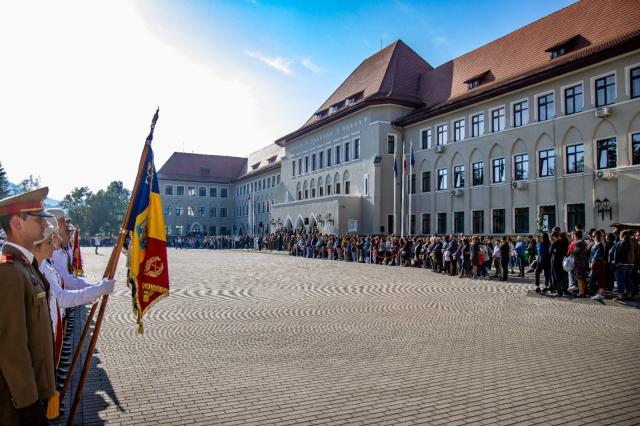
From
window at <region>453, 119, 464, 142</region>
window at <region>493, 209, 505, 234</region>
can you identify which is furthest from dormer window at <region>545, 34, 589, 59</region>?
window at <region>493, 209, 505, 234</region>

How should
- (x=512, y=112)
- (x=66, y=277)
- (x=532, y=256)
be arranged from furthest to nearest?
1. (x=512, y=112)
2. (x=532, y=256)
3. (x=66, y=277)

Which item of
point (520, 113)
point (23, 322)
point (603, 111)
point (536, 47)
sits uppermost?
point (536, 47)

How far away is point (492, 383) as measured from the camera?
19.6ft

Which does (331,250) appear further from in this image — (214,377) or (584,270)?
(214,377)

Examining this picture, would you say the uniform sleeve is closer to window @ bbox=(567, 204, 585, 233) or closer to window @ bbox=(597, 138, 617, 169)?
window @ bbox=(597, 138, 617, 169)

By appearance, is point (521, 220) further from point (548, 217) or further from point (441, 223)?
point (441, 223)

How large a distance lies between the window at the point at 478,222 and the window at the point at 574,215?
6.87 metres

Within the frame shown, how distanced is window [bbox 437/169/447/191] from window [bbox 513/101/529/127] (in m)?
7.38

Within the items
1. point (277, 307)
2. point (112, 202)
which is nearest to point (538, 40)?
point (277, 307)

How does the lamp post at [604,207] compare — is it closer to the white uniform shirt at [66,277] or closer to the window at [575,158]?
the window at [575,158]

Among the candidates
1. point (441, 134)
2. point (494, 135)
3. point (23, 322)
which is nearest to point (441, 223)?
point (441, 134)

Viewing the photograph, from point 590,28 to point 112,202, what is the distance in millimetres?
97081

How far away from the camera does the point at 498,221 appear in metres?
33.5

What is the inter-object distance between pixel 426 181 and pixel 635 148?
56.3 feet
